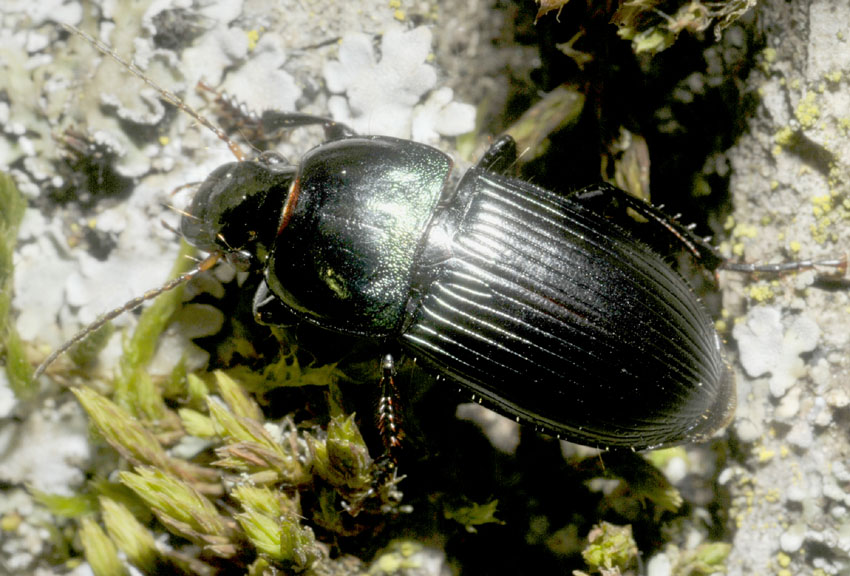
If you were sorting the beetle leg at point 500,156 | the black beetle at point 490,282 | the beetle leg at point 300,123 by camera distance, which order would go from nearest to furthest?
the black beetle at point 490,282
the beetle leg at point 500,156
the beetle leg at point 300,123

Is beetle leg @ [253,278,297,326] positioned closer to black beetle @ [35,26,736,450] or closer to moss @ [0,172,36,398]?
black beetle @ [35,26,736,450]

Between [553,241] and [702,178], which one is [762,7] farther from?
[553,241]

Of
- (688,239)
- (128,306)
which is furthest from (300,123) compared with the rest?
(688,239)

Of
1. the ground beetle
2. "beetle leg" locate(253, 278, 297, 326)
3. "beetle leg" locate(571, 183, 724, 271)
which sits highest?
"beetle leg" locate(571, 183, 724, 271)

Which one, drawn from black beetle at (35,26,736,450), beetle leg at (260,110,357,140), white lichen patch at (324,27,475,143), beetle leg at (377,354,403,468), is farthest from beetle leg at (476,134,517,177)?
beetle leg at (377,354,403,468)

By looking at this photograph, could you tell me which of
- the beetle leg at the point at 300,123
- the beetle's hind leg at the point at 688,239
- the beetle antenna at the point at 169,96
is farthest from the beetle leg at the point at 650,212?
the beetle antenna at the point at 169,96

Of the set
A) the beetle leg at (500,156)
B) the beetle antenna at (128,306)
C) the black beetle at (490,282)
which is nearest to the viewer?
Answer: the black beetle at (490,282)

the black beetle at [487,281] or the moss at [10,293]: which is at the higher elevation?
the black beetle at [487,281]

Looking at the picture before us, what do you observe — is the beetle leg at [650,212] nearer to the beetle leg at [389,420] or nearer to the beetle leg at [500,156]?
the beetle leg at [500,156]

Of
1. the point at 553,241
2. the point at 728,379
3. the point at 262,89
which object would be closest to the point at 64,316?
the point at 262,89
